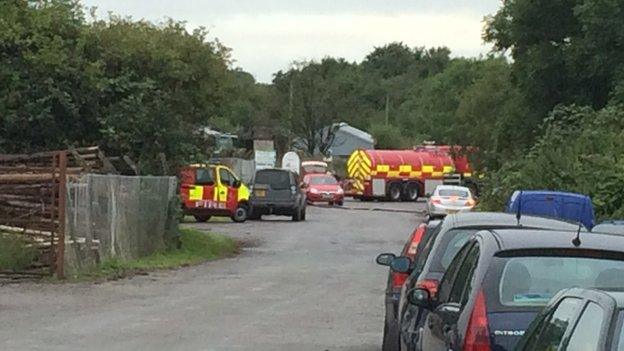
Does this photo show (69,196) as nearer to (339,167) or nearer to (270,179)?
(270,179)

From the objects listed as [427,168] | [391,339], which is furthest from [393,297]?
[427,168]

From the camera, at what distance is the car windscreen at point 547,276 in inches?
314

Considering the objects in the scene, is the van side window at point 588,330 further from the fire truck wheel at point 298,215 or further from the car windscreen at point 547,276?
the fire truck wheel at point 298,215

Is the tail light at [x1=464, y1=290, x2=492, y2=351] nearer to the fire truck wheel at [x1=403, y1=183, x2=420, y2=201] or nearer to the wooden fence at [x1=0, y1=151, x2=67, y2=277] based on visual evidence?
the wooden fence at [x1=0, y1=151, x2=67, y2=277]

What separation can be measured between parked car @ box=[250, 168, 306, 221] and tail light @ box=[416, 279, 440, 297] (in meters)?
34.5

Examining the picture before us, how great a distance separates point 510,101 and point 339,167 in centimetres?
5398

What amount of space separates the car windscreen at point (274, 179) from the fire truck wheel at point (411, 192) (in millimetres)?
24282

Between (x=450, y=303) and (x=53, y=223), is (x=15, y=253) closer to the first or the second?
(x=53, y=223)

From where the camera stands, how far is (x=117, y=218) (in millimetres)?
24500

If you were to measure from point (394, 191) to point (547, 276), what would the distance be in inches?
2443

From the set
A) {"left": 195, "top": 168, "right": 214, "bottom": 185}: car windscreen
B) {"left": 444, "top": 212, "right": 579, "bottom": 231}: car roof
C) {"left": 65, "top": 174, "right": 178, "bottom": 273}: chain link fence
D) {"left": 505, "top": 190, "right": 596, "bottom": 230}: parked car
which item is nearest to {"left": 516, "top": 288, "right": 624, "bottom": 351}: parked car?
{"left": 444, "top": 212, "right": 579, "bottom": 231}: car roof

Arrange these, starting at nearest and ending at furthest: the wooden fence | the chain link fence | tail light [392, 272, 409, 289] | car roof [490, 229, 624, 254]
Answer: car roof [490, 229, 624, 254] → tail light [392, 272, 409, 289] → the wooden fence → the chain link fence

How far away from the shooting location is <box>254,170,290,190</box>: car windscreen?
150 feet

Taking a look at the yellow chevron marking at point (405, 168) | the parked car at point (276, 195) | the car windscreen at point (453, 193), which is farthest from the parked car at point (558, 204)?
the yellow chevron marking at point (405, 168)
